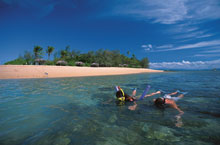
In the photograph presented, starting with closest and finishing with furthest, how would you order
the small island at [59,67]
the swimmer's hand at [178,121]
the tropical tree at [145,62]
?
the swimmer's hand at [178,121] → the small island at [59,67] → the tropical tree at [145,62]

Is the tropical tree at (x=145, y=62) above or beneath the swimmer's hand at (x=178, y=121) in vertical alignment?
above

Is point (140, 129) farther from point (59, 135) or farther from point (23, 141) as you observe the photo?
point (23, 141)

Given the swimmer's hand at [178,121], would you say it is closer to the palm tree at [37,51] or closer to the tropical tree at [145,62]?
the palm tree at [37,51]

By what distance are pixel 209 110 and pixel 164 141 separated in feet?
11.2

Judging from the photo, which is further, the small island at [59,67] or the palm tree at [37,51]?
the palm tree at [37,51]

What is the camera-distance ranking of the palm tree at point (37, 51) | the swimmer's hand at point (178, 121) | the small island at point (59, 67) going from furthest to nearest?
the palm tree at point (37, 51) → the small island at point (59, 67) → the swimmer's hand at point (178, 121)

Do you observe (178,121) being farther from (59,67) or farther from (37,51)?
(37,51)

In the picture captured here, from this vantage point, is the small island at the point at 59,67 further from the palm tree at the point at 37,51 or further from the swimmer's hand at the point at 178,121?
the swimmer's hand at the point at 178,121

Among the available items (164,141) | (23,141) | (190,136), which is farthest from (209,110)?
(23,141)

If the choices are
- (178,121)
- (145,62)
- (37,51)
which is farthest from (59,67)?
(145,62)

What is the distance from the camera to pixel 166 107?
484cm

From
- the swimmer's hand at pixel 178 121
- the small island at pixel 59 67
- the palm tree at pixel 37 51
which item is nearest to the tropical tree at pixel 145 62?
the small island at pixel 59 67

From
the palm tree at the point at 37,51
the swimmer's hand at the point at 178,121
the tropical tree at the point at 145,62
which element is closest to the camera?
the swimmer's hand at the point at 178,121

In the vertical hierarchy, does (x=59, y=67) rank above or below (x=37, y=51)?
below
